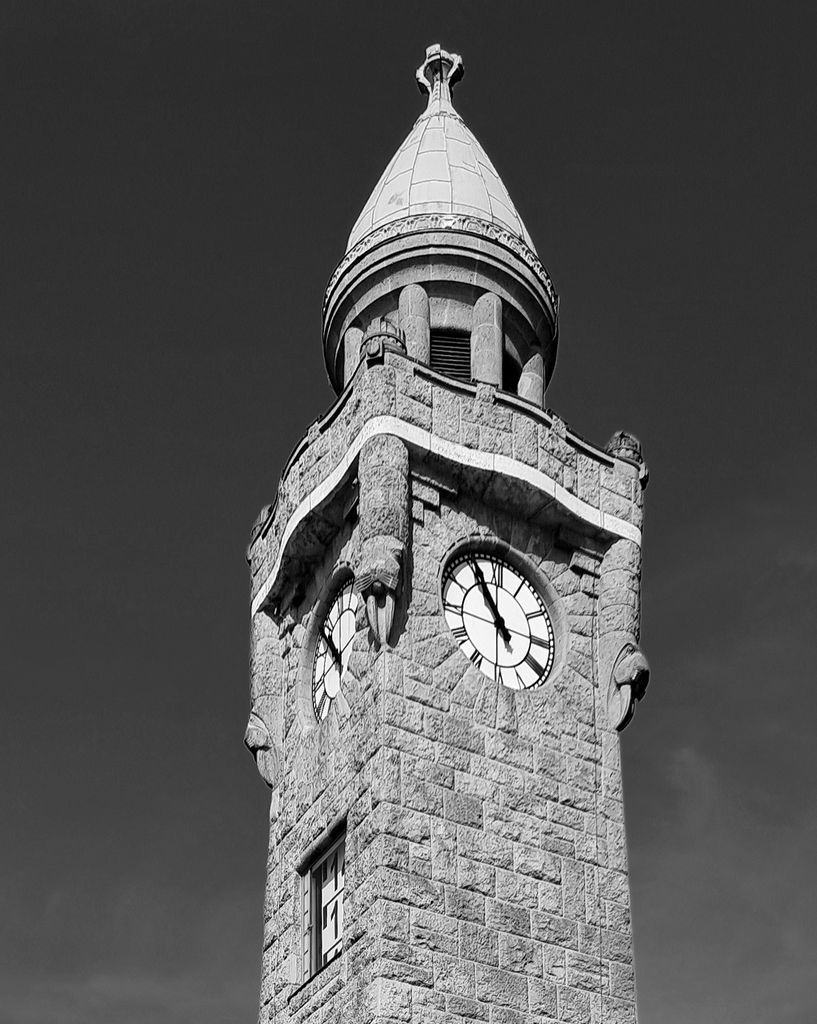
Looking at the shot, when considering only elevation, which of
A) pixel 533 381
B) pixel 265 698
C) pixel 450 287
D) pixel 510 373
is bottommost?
pixel 265 698

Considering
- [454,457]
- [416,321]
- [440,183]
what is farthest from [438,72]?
[454,457]

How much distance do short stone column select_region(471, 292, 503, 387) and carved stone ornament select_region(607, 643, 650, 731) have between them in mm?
4824

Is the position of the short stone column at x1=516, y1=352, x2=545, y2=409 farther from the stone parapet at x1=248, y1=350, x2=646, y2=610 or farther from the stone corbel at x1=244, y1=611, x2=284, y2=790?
the stone corbel at x1=244, y1=611, x2=284, y2=790

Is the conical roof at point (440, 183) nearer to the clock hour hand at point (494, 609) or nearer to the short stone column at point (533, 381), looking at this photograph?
the short stone column at point (533, 381)

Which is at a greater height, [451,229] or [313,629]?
[451,229]

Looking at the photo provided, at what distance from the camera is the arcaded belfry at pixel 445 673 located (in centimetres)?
2719

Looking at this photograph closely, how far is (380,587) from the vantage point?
2884cm

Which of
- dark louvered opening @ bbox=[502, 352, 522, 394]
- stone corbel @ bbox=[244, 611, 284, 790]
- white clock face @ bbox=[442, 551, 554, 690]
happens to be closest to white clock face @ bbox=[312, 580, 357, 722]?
stone corbel @ bbox=[244, 611, 284, 790]

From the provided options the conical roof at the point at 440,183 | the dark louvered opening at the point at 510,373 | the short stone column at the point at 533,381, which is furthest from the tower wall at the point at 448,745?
→ the conical roof at the point at 440,183

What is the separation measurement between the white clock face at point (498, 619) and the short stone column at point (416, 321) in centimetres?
390

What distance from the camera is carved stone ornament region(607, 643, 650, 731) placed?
30141mm

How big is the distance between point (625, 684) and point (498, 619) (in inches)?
78.9

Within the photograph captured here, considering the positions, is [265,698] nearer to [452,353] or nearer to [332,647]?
[332,647]

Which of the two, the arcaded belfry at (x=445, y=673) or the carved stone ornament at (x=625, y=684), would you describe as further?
the carved stone ornament at (x=625, y=684)
